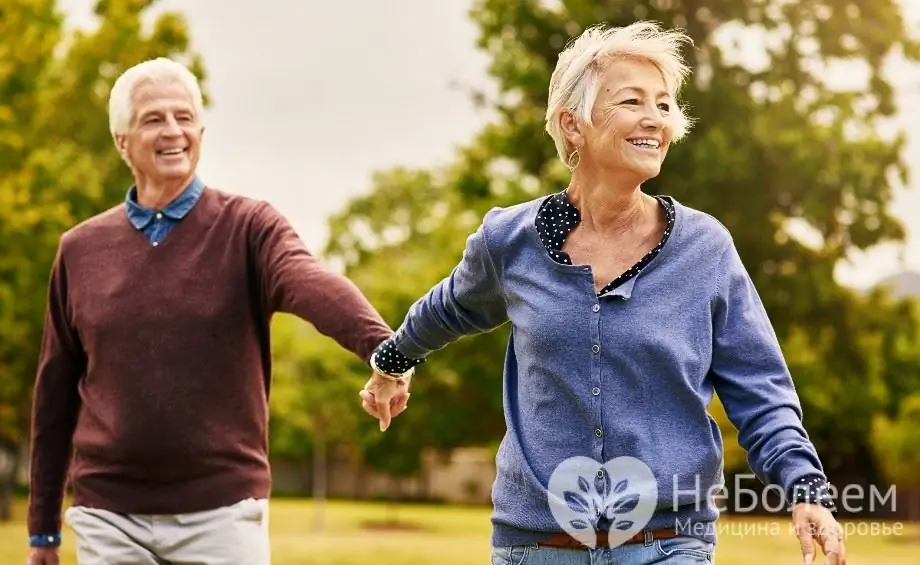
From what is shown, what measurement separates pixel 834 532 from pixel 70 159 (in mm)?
19656

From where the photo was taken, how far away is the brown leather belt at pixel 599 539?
112 inches

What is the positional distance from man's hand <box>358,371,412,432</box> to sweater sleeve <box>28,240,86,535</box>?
1.05 metres

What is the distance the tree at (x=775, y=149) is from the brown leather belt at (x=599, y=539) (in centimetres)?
1723

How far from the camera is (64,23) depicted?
2500 cm

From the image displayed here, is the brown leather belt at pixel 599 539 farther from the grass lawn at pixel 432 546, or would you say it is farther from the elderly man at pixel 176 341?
the grass lawn at pixel 432 546

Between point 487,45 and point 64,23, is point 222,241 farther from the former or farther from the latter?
point 64,23

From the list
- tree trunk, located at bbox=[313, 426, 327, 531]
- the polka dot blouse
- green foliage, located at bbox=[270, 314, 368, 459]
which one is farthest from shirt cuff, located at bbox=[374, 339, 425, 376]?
tree trunk, located at bbox=[313, 426, 327, 531]

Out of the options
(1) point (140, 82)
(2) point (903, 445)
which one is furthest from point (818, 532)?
(2) point (903, 445)

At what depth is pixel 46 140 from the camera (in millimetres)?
20391

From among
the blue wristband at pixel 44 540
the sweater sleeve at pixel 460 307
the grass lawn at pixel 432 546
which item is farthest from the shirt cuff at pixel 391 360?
the grass lawn at pixel 432 546

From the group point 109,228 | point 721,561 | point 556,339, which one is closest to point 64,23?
point 721,561

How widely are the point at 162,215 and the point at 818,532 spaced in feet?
7.34

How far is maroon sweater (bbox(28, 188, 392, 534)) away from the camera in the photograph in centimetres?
398

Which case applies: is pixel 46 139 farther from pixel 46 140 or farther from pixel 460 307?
pixel 460 307
